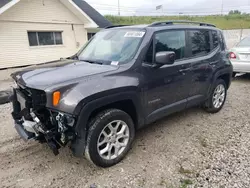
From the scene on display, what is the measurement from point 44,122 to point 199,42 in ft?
10.6

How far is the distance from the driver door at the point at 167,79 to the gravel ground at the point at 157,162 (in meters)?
0.53

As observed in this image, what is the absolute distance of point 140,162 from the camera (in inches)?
123

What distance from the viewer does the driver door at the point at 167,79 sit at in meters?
3.27

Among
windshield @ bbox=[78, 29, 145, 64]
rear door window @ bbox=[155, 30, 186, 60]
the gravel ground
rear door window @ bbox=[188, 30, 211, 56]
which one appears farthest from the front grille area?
rear door window @ bbox=[188, 30, 211, 56]

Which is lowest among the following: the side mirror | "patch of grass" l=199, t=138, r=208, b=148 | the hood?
"patch of grass" l=199, t=138, r=208, b=148

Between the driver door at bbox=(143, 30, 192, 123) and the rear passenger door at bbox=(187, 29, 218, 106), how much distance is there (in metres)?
0.18

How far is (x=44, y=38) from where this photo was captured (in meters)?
12.8

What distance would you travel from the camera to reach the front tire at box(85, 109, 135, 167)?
8.87 feet

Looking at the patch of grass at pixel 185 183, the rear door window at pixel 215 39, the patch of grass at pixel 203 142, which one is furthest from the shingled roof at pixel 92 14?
the patch of grass at pixel 185 183

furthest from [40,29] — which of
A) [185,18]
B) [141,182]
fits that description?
[185,18]

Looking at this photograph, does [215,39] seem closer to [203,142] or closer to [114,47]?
[203,142]

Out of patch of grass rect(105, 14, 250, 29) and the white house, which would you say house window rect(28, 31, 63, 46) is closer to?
the white house

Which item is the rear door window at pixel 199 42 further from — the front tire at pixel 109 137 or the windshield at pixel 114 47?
the front tire at pixel 109 137

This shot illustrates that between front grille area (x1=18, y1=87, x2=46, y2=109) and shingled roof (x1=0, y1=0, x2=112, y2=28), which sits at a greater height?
shingled roof (x1=0, y1=0, x2=112, y2=28)
